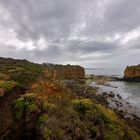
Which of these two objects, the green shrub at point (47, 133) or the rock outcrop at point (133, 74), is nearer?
the green shrub at point (47, 133)

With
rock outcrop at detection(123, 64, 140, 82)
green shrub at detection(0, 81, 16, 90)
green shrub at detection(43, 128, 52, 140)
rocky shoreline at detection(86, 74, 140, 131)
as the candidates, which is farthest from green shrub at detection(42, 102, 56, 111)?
rock outcrop at detection(123, 64, 140, 82)

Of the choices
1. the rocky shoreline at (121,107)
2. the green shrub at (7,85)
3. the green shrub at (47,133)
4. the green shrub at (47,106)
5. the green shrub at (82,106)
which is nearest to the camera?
the green shrub at (47,133)

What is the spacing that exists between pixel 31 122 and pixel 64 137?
216cm

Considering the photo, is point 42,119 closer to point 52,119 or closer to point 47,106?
point 52,119

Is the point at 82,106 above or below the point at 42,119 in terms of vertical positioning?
above

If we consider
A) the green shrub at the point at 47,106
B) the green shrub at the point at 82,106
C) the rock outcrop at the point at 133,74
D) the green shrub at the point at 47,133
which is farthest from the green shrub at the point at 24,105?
the rock outcrop at the point at 133,74

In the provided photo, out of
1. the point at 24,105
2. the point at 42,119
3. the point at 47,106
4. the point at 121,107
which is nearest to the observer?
the point at 42,119

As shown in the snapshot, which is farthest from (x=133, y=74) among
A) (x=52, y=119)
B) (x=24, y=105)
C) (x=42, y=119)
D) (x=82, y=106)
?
(x=52, y=119)

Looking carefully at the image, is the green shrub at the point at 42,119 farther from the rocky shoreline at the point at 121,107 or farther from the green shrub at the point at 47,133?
the rocky shoreline at the point at 121,107

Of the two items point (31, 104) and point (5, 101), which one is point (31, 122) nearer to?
point (31, 104)

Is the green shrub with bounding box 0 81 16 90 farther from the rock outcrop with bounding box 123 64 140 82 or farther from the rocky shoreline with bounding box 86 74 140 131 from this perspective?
the rock outcrop with bounding box 123 64 140 82

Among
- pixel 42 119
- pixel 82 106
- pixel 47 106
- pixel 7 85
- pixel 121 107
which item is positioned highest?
pixel 7 85

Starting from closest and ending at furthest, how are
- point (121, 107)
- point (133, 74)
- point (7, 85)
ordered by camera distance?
point (7, 85), point (121, 107), point (133, 74)

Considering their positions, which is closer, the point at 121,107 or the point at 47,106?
the point at 47,106
